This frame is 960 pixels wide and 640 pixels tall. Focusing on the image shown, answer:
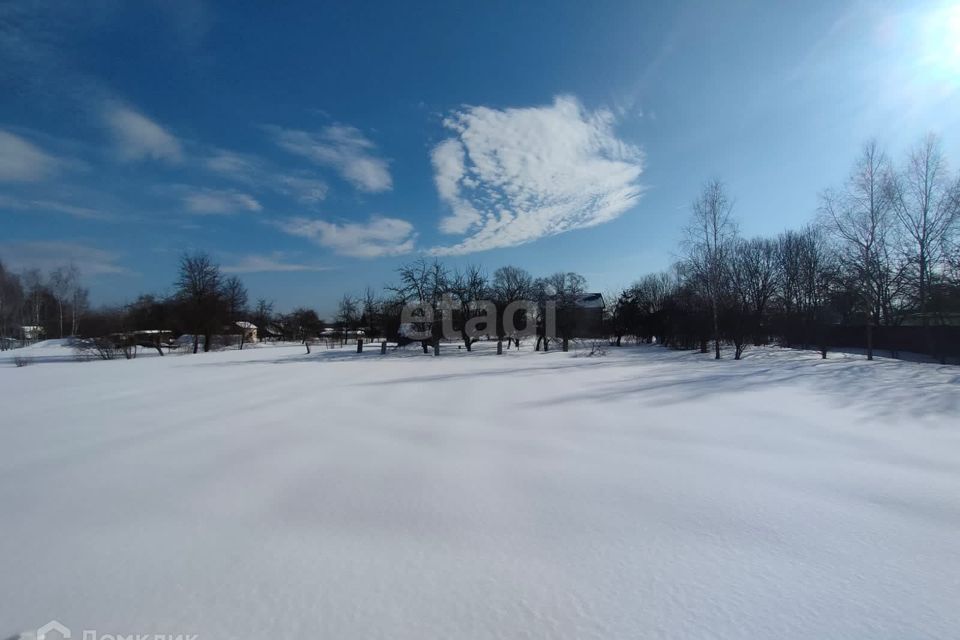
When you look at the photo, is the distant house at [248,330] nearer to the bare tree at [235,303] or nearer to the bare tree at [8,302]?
the bare tree at [235,303]

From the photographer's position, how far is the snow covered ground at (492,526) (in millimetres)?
2188

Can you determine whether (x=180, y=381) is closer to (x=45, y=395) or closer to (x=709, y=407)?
(x=45, y=395)

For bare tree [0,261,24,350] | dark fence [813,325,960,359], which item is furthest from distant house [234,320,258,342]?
dark fence [813,325,960,359]

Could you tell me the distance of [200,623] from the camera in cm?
215

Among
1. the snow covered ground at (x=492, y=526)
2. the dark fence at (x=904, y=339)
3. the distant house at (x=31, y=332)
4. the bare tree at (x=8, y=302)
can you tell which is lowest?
the snow covered ground at (x=492, y=526)

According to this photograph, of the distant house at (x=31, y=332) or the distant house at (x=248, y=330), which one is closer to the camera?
the distant house at (x=31, y=332)

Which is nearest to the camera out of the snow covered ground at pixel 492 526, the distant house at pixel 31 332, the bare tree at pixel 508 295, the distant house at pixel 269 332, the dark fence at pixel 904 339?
the snow covered ground at pixel 492 526

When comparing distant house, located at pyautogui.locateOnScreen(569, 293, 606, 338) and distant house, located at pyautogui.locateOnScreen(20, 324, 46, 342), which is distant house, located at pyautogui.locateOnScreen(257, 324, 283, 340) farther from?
distant house, located at pyautogui.locateOnScreen(569, 293, 606, 338)

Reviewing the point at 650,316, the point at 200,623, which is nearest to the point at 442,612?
the point at 200,623

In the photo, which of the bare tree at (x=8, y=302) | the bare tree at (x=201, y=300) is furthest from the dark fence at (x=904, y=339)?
the bare tree at (x=8, y=302)

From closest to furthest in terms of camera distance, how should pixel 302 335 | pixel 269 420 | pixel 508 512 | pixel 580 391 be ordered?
pixel 508 512 < pixel 269 420 < pixel 580 391 < pixel 302 335

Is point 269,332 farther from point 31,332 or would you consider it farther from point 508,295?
point 508,295

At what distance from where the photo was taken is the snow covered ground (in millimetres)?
A: 2188

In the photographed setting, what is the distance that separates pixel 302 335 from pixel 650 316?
161 ft
